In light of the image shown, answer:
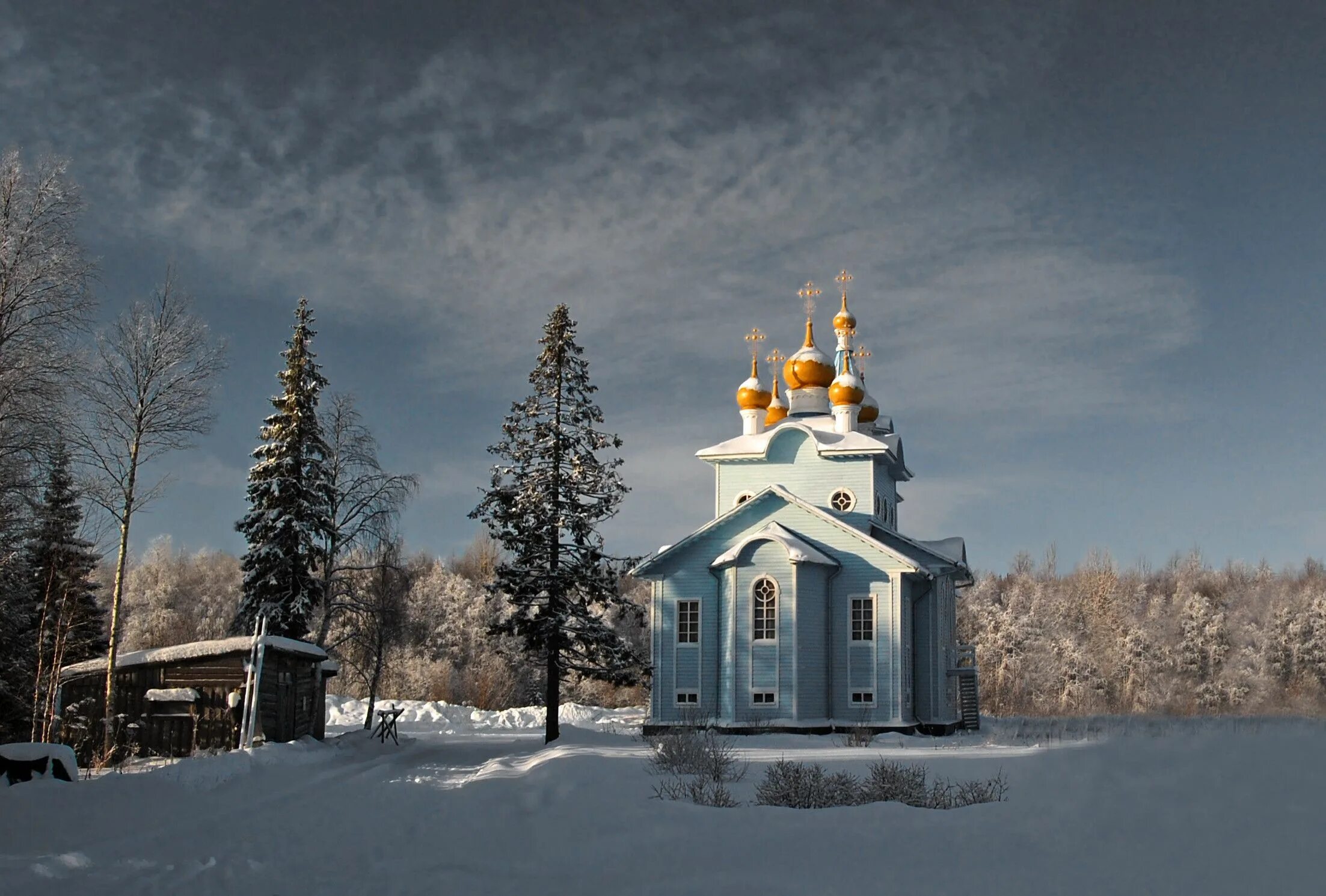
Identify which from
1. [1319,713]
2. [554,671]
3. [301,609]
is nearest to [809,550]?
[554,671]

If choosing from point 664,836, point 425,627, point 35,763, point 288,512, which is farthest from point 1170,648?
point 425,627

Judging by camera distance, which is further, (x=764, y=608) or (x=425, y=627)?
(x=425, y=627)

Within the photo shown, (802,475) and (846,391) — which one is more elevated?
(846,391)

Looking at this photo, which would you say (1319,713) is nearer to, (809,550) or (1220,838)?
(1220,838)

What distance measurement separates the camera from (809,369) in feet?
113

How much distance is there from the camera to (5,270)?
59.7 ft

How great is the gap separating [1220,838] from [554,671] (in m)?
21.2

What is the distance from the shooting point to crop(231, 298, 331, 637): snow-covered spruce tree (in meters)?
27.9

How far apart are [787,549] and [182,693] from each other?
46.3 feet

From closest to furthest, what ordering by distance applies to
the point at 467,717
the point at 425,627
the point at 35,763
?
the point at 35,763 < the point at 467,717 < the point at 425,627

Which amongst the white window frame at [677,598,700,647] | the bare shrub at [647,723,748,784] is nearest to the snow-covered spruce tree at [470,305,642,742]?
the white window frame at [677,598,700,647]

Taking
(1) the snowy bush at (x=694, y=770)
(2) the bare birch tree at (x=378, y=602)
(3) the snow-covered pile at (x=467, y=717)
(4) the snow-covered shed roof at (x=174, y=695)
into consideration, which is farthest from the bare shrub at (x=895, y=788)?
(3) the snow-covered pile at (x=467, y=717)

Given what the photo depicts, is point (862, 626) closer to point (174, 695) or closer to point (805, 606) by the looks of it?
point (805, 606)

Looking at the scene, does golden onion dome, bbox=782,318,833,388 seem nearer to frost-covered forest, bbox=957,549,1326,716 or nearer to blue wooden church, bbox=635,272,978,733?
blue wooden church, bbox=635,272,978,733
